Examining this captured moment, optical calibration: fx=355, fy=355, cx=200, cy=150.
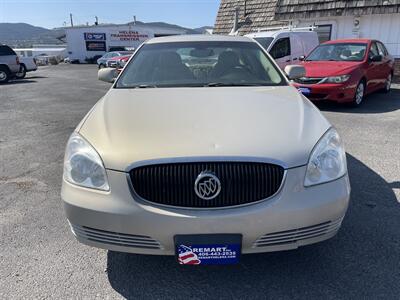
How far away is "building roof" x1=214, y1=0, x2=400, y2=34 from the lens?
12055 mm

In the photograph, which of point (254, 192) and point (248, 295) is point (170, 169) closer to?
point (254, 192)

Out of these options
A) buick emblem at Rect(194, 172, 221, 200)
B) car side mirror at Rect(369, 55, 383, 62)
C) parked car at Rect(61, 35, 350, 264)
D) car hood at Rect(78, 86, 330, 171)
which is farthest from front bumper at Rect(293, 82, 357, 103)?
buick emblem at Rect(194, 172, 221, 200)

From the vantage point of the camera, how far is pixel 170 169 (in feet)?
6.66

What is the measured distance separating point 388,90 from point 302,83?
4258 mm

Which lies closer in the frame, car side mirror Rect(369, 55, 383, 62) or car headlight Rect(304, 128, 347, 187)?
car headlight Rect(304, 128, 347, 187)

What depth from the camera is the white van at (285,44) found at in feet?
34.9

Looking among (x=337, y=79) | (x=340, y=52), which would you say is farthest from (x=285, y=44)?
(x=337, y=79)

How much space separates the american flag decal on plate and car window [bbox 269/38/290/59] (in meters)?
9.42

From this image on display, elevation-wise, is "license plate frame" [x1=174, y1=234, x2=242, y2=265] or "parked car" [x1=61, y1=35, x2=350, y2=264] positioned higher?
"parked car" [x1=61, y1=35, x2=350, y2=264]

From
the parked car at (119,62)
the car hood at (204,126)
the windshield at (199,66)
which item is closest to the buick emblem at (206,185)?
the car hood at (204,126)

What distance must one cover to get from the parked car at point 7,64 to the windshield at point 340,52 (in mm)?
14030

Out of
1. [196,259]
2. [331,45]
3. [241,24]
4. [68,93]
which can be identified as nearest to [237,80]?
[196,259]

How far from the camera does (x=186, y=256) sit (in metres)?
2.10

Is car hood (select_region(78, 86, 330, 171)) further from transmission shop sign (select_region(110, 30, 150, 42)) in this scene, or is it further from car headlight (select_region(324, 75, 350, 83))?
transmission shop sign (select_region(110, 30, 150, 42))
